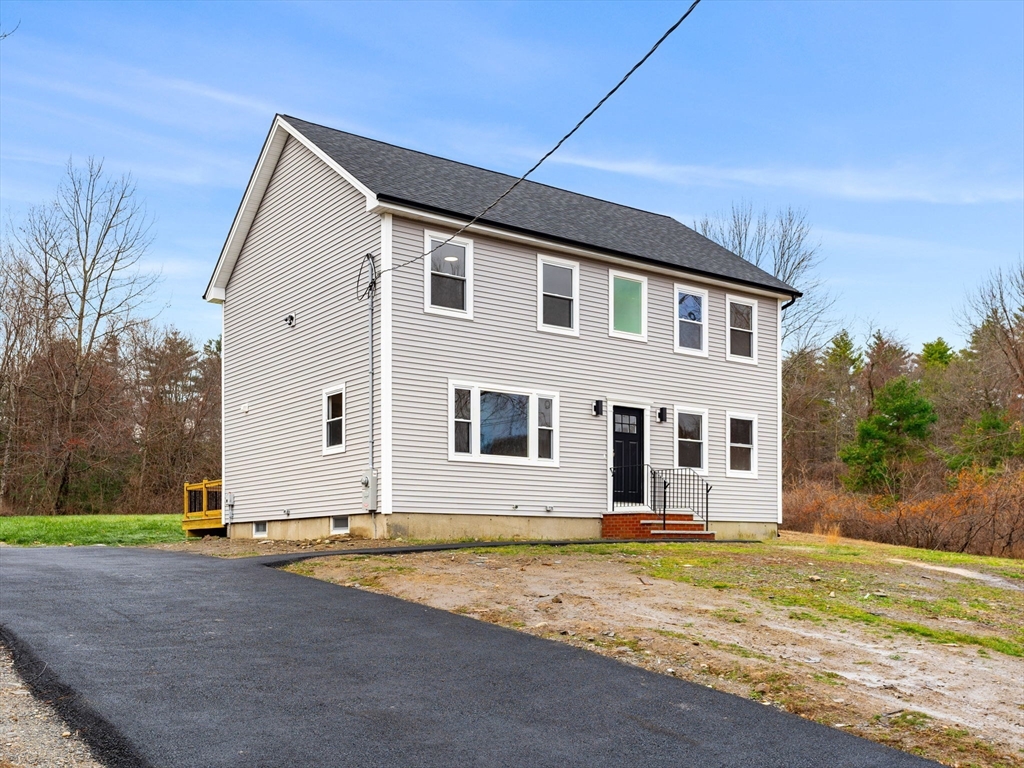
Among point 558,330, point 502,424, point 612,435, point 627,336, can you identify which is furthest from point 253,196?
point 612,435

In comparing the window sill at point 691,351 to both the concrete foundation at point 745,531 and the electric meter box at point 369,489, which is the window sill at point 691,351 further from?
the electric meter box at point 369,489

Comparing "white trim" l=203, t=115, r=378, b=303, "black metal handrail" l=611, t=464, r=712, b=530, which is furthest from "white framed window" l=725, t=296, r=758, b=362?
"white trim" l=203, t=115, r=378, b=303

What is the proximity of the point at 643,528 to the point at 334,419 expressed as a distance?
6.29 meters

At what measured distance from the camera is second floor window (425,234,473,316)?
17625mm

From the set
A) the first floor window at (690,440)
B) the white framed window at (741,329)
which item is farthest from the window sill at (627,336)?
the white framed window at (741,329)

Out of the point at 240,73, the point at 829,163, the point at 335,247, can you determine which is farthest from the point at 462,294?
the point at 829,163

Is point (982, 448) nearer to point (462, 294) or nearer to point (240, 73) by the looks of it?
point (462, 294)

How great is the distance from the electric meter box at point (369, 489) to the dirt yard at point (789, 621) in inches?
104

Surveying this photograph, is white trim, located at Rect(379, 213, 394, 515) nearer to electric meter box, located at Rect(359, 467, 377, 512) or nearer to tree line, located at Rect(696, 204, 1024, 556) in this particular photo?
electric meter box, located at Rect(359, 467, 377, 512)

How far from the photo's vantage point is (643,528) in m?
19.4

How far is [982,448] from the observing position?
1345 inches

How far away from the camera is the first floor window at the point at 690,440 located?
21.0 metres

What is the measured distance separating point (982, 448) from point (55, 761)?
3433cm

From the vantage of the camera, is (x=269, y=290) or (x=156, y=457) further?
(x=156, y=457)
